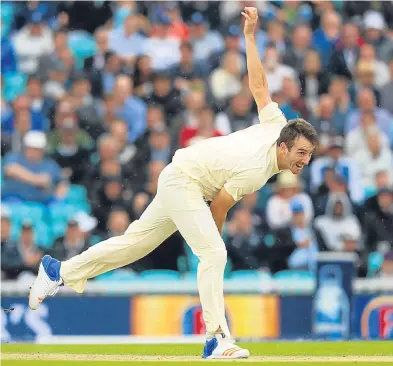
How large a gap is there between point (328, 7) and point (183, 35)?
213 cm

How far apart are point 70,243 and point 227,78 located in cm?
358

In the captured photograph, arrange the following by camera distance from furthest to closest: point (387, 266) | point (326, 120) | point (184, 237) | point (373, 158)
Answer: point (326, 120) < point (373, 158) < point (387, 266) < point (184, 237)

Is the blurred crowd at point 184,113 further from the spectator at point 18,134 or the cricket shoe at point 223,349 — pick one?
the cricket shoe at point 223,349

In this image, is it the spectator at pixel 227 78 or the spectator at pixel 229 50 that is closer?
the spectator at pixel 227 78

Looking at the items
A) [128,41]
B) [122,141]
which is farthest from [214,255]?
[128,41]

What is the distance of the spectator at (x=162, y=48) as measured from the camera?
1554 cm

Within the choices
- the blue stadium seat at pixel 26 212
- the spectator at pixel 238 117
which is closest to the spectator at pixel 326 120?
the spectator at pixel 238 117

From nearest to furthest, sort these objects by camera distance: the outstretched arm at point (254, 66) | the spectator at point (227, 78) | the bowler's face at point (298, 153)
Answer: the bowler's face at point (298, 153), the outstretched arm at point (254, 66), the spectator at point (227, 78)

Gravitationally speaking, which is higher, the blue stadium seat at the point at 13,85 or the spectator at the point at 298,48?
the spectator at the point at 298,48

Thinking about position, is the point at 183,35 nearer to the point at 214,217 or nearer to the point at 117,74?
the point at 117,74

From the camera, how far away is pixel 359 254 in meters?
13.5

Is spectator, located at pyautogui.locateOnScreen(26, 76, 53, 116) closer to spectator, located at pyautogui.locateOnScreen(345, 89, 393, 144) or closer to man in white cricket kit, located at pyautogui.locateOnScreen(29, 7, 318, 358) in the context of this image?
spectator, located at pyautogui.locateOnScreen(345, 89, 393, 144)

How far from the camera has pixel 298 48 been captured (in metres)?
15.9

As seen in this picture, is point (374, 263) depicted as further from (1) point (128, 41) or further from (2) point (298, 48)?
(1) point (128, 41)
